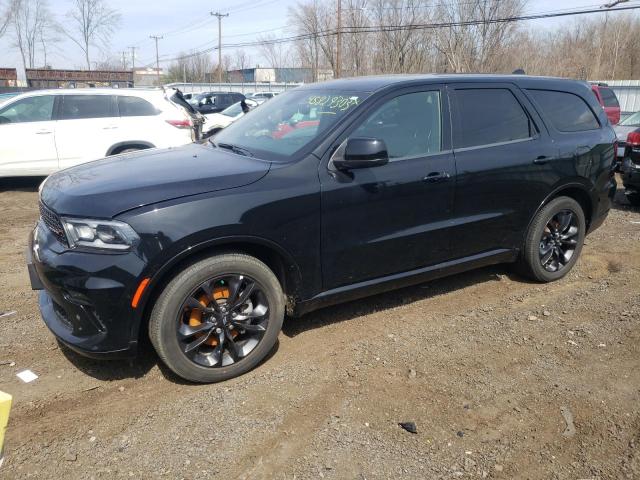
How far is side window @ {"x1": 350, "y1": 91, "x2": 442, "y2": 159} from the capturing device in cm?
361

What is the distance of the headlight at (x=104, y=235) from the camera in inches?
109

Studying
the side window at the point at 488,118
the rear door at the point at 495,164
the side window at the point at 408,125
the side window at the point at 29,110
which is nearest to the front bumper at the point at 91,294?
the side window at the point at 408,125

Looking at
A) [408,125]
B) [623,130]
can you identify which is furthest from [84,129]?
[623,130]

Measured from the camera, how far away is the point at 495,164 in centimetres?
406

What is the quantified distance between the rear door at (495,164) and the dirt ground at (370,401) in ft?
2.13

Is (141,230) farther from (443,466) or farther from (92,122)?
(92,122)

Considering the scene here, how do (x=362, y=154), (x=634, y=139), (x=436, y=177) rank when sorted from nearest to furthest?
(x=362, y=154), (x=436, y=177), (x=634, y=139)

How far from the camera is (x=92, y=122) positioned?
8.50 meters

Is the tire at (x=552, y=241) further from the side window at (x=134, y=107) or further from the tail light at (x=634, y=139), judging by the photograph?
the side window at (x=134, y=107)

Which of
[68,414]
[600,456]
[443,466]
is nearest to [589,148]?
[600,456]

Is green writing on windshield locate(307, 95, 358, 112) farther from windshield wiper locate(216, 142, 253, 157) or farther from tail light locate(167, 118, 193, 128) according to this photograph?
tail light locate(167, 118, 193, 128)

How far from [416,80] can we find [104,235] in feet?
8.04

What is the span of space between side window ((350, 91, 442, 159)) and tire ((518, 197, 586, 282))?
137 centimetres

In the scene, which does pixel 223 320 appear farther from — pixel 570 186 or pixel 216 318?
pixel 570 186
